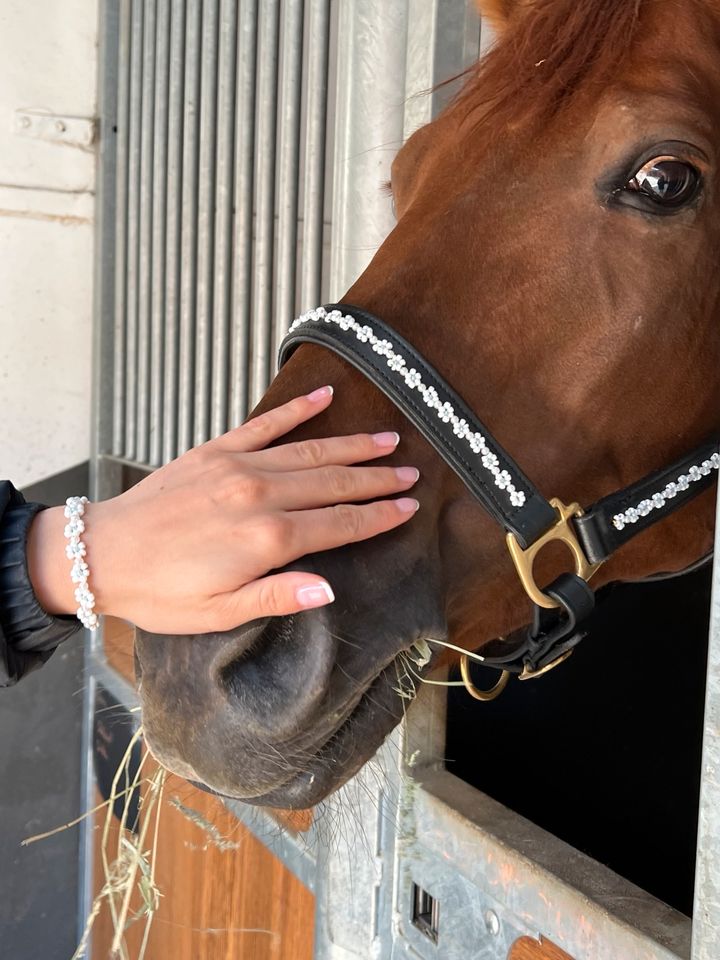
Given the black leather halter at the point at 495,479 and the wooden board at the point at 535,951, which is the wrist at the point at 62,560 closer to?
the black leather halter at the point at 495,479

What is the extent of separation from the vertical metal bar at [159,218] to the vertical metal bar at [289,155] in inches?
25.1

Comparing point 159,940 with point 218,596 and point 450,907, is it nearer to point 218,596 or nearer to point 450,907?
point 450,907

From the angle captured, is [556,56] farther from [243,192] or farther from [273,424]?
[243,192]

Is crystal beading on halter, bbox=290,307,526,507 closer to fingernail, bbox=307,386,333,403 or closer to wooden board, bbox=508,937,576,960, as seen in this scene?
fingernail, bbox=307,386,333,403

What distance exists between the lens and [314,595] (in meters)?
0.69

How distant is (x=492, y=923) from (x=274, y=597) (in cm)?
61

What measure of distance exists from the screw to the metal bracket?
2.38m

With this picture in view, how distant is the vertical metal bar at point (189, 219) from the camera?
2.11 meters

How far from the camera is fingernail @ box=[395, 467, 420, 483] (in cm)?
80

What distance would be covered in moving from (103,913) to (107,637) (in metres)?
0.79

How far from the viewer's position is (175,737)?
0.75 metres

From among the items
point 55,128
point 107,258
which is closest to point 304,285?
point 107,258

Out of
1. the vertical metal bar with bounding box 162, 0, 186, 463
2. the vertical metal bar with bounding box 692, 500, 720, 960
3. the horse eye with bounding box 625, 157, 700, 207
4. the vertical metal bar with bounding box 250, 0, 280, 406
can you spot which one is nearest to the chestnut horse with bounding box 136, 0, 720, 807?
the horse eye with bounding box 625, 157, 700, 207

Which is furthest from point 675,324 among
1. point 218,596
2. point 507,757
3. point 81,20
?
point 81,20
